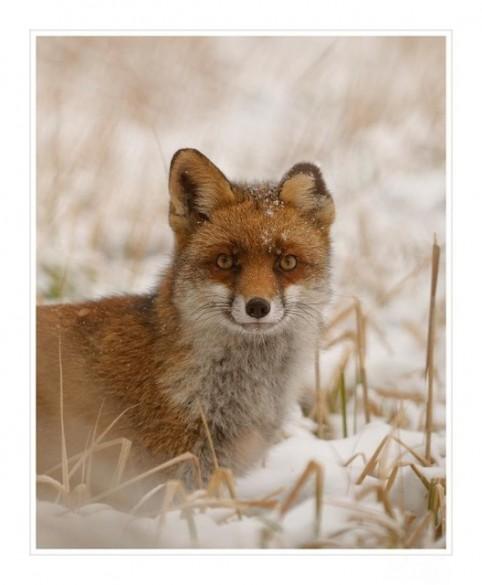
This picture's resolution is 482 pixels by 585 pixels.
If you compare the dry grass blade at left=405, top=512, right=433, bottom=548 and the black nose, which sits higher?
the black nose

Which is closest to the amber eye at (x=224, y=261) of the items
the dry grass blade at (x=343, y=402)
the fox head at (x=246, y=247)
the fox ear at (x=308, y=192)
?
the fox head at (x=246, y=247)

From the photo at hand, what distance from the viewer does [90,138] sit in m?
5.18

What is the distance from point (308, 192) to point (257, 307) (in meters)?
0.83

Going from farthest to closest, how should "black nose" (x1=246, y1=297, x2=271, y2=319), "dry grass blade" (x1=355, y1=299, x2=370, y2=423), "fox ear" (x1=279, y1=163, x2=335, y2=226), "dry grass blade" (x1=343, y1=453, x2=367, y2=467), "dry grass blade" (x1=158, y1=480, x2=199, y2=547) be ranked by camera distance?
"dry grass blade" (x1=355, y1=299, x2=370, y2=423) < "dry grass blade" (x1=343, y1=453, x2=367, y2=467) < "fox ear" (x1=279, y1=163, x2=335, y2=226) < "black nose" (x1=246, y1=297, x2=271, y2=319) < "dry grass blade" (x1=158, y1=480, x2=199, y2=547)

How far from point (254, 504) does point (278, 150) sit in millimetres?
2653

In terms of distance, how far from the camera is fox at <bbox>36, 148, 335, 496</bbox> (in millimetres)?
4148

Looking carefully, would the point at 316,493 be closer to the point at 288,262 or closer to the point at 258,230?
the point at 288,262

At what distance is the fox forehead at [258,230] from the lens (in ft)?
13.5

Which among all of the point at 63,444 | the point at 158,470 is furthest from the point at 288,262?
the point at 63,444

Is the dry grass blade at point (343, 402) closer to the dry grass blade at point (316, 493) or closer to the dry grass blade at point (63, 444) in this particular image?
the dry grass blade at point (316, 493)

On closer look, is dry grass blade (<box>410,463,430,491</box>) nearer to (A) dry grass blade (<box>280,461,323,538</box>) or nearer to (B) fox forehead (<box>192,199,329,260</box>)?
(A) dry grass blade (<box>280,461,323,538</box>)

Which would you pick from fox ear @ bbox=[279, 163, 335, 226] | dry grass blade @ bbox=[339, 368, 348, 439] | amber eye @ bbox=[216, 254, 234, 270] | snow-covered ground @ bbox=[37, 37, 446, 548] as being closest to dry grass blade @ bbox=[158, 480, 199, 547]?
snow-covered ground @ bbox=[37, 37, 446, 548]
